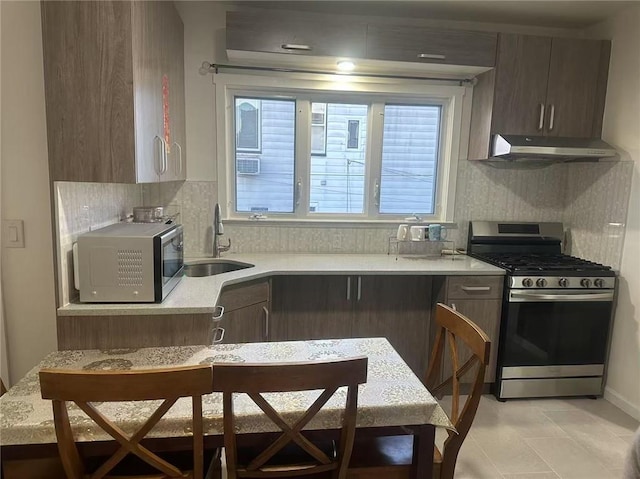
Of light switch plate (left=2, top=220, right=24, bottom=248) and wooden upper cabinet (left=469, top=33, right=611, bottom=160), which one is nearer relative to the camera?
light switch plate (left=2, top=220, right=24, bottom=248)

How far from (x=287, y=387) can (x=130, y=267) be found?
1.11 m

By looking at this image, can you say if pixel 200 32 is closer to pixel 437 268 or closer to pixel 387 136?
pixel 387 136

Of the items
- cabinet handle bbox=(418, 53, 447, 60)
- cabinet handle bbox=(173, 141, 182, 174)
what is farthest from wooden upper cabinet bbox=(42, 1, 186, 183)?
cabinet handle bbox=(418, 53, 447, 60)

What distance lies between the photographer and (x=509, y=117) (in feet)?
9.48

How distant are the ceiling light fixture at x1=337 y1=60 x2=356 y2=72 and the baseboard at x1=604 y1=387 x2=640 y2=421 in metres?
2.78

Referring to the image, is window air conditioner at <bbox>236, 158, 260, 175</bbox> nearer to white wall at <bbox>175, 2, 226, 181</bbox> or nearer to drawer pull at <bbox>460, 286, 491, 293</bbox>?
white wall at <bbox>175, 2, 226, 181</bbox>

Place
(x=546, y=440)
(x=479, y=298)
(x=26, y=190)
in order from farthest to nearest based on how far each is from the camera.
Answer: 1. (x=479, y=298)
2. (x=546, y=440)
3. (x=26, y=190)

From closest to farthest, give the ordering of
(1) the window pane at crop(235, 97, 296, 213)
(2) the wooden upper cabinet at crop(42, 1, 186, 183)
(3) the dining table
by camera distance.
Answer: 1. (3) the dining table
2. (2) the wooden upper cabinet at crop(42, 1, 186, 183)
3. (1) the window pane at crop(235, 97, 296, 213)

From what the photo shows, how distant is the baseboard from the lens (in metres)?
2.68

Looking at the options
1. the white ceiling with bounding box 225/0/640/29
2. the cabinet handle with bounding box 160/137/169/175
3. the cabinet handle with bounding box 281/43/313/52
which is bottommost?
the cabinet handle with bounding box 160/137/169/175

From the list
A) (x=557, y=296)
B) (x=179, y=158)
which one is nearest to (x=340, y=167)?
(x=179, y=158)

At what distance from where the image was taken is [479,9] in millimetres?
2832

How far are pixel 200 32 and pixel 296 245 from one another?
159cm

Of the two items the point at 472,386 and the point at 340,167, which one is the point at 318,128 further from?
the point at 472,386
